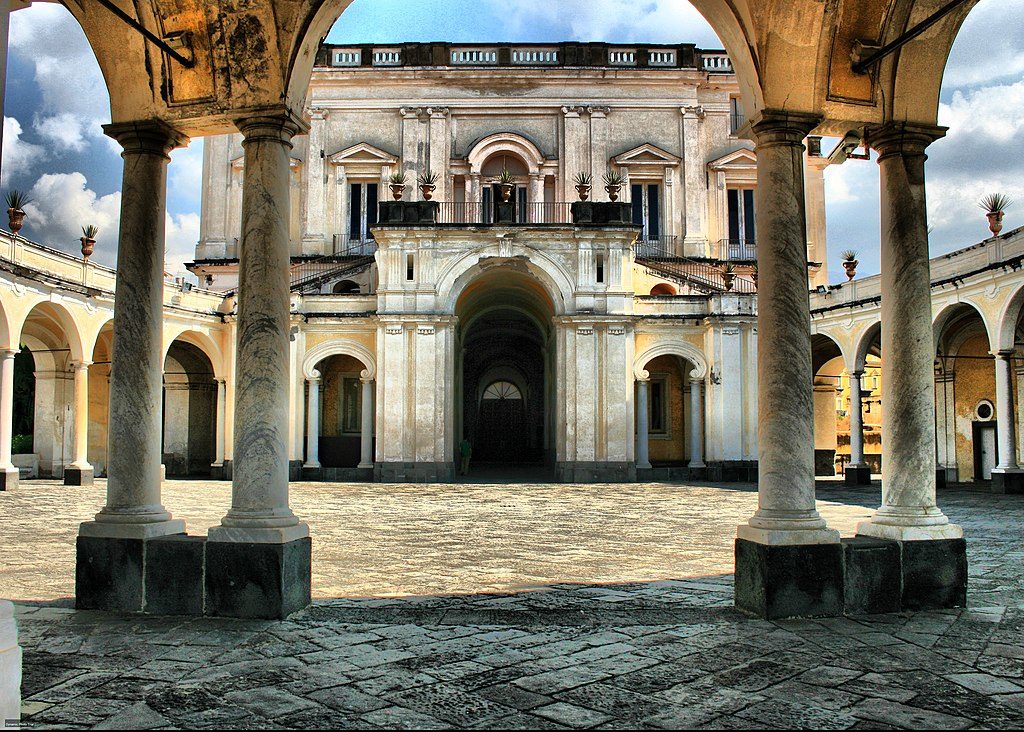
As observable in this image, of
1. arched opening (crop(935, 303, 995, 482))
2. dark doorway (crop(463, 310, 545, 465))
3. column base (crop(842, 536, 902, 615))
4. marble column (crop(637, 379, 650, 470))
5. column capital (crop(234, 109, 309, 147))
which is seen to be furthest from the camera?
dark doorway (crop(463, 310, 545, 465))

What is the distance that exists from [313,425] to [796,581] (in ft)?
77.4

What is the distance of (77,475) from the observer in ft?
79.7

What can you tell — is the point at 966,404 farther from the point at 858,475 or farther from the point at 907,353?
the point at 907,353

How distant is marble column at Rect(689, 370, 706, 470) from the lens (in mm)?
28312

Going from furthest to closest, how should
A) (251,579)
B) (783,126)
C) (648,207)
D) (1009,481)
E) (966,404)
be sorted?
(648,207) → (966,404) → (1009,481) → (783,126) → (251,579)

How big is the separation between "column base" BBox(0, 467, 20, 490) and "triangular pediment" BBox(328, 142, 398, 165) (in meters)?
18.5

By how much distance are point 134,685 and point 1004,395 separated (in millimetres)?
22756

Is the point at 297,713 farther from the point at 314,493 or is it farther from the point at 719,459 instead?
the point at 719,459

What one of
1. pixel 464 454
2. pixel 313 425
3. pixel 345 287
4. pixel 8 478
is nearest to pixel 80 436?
pixel 8 478

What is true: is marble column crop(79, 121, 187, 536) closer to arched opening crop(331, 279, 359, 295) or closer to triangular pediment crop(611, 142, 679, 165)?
arched opening crop(331, 279, 359, 295)

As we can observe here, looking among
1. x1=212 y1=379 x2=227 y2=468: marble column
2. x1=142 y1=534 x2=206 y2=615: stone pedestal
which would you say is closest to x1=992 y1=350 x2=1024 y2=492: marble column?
x1=142 y1=534 x2=206 y2=615: stone pedestal

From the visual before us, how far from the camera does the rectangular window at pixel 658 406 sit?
32.2 meters

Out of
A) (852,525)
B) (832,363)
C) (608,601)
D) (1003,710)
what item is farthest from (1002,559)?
(832,363)

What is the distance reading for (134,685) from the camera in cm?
483
